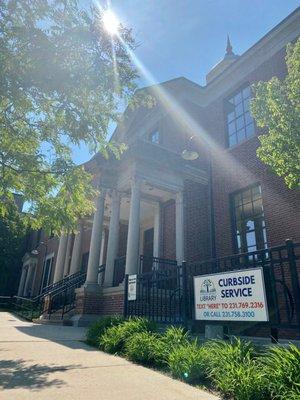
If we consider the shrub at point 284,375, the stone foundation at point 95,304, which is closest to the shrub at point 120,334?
the shrub at point 284,375

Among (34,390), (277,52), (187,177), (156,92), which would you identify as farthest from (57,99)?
(156,92)

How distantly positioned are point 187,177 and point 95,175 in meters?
3.93

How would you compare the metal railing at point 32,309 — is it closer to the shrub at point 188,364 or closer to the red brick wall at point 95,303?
the red brick wall at point 95,303

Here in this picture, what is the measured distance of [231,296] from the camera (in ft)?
18.0

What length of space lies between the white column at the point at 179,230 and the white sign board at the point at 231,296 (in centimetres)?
625

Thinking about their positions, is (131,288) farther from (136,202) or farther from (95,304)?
(136,202)

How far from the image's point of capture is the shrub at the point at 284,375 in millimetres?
3121

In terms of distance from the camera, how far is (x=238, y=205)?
12367 millimetres

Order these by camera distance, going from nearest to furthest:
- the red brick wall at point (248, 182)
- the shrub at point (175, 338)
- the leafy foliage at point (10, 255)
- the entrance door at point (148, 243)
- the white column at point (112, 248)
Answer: the shrub at point (175, 338), the red brick wall at point (248, 182), the white column at point (112, 248), the entrance door at point (148, 243), the leafy foliage at point (10, 255)

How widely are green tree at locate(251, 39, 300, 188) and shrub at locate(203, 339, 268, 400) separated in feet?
12.8

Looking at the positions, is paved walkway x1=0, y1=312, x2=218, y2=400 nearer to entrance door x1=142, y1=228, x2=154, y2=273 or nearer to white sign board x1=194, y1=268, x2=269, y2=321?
white sign board x1=194, y1=268, x2=269, y2=321

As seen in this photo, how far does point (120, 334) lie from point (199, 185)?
8437 mm

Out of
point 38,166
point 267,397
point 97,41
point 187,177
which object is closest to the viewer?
point 267,397

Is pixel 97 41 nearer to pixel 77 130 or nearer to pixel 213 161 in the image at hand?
pixel 77 130
